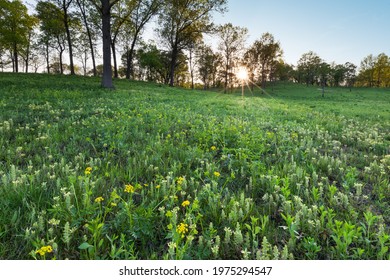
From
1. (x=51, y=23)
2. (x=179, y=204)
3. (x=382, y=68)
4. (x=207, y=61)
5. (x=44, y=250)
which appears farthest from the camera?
(x=382, y=68)

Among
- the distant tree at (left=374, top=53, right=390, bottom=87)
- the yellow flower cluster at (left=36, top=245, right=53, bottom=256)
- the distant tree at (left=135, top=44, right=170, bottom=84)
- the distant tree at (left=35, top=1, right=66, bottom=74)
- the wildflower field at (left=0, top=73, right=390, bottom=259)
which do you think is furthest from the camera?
the distant tree at (left=374, top=53, right=390, bottom=87)

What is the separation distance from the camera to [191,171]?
4508mm

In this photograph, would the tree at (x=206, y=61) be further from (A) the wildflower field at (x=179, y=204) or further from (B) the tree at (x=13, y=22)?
(A) the wildflower field at (x=179, y=204)

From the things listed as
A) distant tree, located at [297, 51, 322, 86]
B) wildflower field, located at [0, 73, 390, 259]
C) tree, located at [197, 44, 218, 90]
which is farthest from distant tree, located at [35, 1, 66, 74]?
distant tree, located at [297, 51, 322, 86]

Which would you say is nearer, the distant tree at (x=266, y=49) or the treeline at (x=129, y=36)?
the treeline at (x=129, y=36)

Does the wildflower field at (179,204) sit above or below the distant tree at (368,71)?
below

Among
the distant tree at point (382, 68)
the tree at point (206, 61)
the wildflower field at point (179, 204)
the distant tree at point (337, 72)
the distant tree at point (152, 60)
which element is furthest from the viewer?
the distant tree at point (337, 72)

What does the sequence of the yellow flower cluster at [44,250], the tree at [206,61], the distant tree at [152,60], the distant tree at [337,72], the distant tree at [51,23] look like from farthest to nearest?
the distant tree at [337,72], the tree at [206,61], the distant tree at [152,60], the distant tree at [51,23], the yellow flower cluster at [44,250]

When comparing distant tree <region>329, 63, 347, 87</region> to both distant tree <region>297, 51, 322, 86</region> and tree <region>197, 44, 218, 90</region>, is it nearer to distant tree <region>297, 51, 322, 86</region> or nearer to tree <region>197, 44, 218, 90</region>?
distant tree <region>297, 51, 322, 86</region>

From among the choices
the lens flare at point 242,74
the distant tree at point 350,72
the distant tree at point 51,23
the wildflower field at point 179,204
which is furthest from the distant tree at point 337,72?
the wildflower field at point 179,204

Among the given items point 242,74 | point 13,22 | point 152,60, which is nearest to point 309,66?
point 242,74

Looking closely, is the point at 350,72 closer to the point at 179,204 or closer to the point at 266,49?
the point at 266,49
